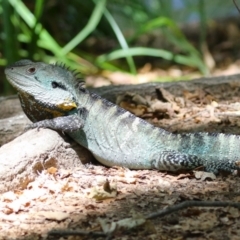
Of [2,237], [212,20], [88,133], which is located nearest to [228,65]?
[212,20]

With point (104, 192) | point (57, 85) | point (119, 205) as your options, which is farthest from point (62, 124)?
point (119, 205)

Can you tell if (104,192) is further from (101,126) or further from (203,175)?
(101,126)

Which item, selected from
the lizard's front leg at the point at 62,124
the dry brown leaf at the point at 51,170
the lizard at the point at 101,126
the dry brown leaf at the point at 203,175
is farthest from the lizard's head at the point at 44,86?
the dry brown leaf at the point at 203,175

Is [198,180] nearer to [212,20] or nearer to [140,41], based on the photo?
[140,41]

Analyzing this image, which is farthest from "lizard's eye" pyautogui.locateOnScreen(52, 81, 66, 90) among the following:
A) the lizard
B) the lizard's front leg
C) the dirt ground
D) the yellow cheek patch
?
the dirt ground

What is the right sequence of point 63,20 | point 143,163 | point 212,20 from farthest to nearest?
1. point 212,20
2. point 63,20
3. point 143,163

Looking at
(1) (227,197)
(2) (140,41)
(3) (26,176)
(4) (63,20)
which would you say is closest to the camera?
(1) (227,197)
